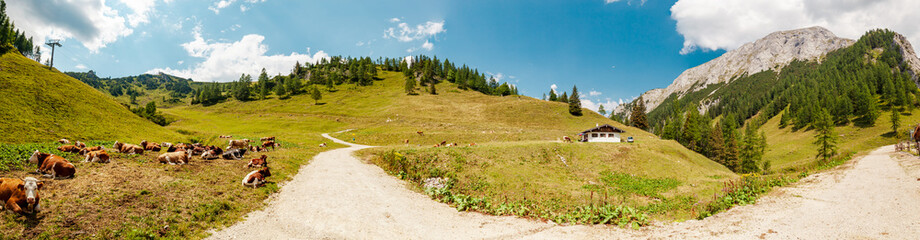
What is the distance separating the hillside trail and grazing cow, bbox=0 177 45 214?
186 inches

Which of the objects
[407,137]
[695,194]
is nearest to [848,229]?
[695,194]

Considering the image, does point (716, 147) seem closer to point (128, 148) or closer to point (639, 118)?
point (639, 118)

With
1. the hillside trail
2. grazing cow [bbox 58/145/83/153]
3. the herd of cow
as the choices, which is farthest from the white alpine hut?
grazing cow [bbox 58/145/83/153]

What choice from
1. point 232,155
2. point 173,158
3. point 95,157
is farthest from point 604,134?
point 95,157

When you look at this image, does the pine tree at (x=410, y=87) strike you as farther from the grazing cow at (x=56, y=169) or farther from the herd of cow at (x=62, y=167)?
the grazing cow at (x=56, y=169)

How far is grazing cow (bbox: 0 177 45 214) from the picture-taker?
852 cm

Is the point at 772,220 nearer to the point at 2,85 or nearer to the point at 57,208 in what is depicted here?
the point at 57,208

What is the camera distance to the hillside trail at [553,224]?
10.7m

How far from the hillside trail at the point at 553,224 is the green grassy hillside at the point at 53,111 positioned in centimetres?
2959

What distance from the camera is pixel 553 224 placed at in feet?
43.7

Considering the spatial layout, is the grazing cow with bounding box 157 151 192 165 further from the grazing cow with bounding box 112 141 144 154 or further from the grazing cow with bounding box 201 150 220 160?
the grazing cow with bounding box 112 141 144 154

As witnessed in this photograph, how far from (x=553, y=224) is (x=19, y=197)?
17567 mm

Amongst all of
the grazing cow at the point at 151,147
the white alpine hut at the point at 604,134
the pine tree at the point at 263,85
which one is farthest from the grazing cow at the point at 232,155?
the pine tree at the point at 263,85

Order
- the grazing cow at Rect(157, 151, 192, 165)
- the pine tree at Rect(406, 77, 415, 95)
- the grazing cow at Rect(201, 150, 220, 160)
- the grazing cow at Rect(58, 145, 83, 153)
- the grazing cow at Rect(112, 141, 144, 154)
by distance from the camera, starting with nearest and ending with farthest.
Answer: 1. the grazing cow at Rect(157, 151, 192, 165)
2. the grazing cow at Rect(58, 145, 83, 153)
3. the grazing cow at Rect(112, 141, 144, 154)
4. the grazing cow at Rect(201, 150, 220, 160)
5. the pine tree at Rect(406, 77, 415, 95)
